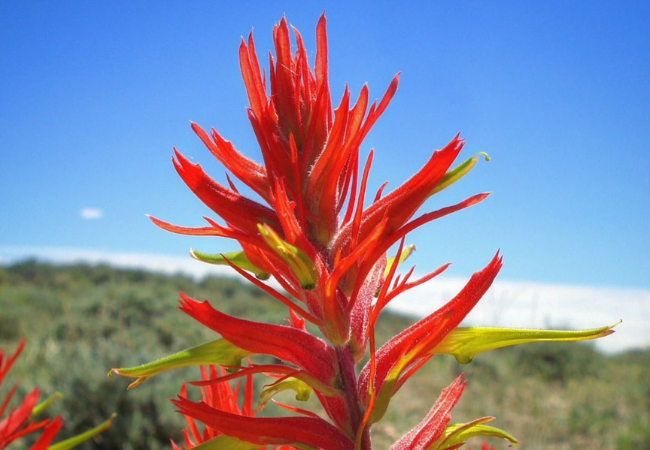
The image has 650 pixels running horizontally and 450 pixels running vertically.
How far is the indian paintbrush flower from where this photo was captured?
30.6 inches

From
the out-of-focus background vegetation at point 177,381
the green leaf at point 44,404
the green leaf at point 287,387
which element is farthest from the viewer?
the out-of-focus background vegetation at point 177,381

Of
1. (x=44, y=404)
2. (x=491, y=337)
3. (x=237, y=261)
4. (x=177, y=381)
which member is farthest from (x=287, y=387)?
(x=177, y=381)

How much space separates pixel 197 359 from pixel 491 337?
436mm

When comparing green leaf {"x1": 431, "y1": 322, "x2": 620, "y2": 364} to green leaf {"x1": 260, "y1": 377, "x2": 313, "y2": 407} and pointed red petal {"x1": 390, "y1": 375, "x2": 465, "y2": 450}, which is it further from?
green leaf {"x1": 260, "y1": 377, "x2": 313, "y2": 407}

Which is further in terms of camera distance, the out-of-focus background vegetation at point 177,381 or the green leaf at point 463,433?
the out-of-focus background vegetation at point 177,381

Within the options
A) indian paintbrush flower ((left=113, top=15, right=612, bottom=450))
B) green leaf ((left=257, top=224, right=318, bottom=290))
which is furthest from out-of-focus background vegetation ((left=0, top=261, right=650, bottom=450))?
green leaf ((left=257, top=224, right=318, bottom=290))

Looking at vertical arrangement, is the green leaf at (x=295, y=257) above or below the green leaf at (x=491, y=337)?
above

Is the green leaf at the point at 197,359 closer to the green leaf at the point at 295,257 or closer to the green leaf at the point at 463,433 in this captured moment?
the green leaf at the point at 295,257

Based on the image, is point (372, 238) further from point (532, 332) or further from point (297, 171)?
point (532, 332)

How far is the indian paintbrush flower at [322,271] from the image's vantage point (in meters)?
0.78

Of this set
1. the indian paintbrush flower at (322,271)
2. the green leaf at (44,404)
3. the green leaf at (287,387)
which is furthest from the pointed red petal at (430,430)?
the green leaf at (44,404)

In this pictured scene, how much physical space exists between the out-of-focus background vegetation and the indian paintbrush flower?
4.40 metres

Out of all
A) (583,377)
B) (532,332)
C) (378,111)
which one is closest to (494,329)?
(532,332)

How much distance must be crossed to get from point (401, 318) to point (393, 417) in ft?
44.1
